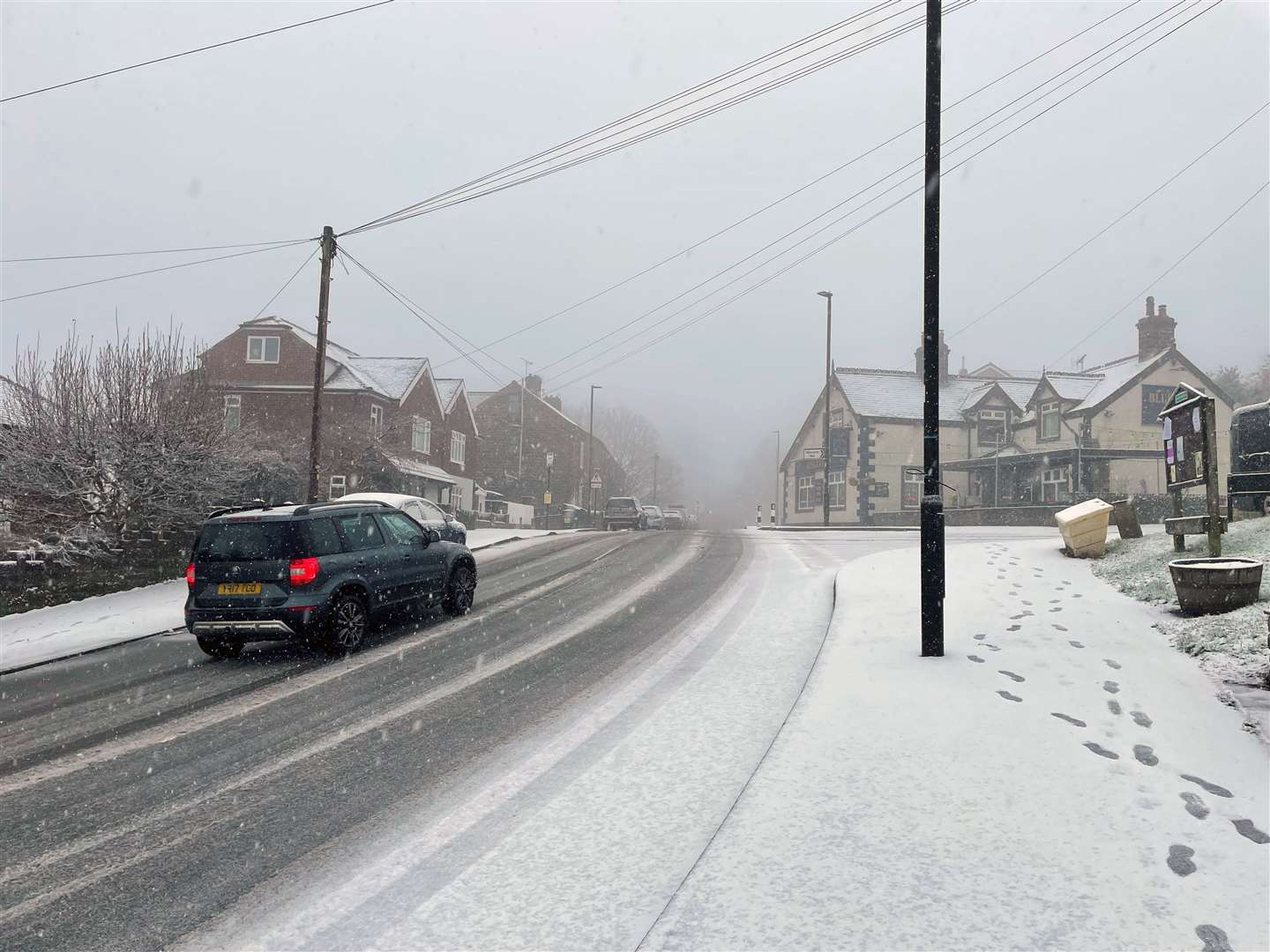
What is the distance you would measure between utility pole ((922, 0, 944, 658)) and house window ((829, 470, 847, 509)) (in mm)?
44543

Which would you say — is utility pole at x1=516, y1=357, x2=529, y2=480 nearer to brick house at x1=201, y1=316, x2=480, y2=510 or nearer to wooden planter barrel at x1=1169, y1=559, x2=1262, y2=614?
brick house at x1=201, y1=316, x2=480, y2=510

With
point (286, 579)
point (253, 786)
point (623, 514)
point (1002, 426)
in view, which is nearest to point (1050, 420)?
point (1002, 426)

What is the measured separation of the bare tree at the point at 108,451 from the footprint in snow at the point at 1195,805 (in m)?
16.9

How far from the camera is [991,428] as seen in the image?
4991 cm

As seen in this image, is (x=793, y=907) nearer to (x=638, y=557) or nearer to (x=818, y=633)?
(x=818, y=633)

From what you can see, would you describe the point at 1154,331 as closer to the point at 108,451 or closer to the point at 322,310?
the point at 322,310

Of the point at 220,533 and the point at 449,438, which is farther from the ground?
the point at 449,438

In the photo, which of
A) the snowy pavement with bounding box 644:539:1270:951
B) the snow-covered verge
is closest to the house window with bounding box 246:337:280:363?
the snow-covered verge

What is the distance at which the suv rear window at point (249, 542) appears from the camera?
9.48 m

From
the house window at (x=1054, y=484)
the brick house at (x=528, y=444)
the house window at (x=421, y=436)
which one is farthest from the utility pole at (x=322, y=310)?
the brick house at (x=528, y=444)

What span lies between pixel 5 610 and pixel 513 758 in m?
11.7

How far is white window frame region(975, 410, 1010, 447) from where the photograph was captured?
4956 cm

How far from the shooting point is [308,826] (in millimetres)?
4867

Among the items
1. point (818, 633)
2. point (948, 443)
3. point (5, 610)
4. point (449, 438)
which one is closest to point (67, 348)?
point (5, 610)
